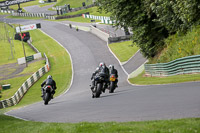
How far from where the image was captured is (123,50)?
180 feet

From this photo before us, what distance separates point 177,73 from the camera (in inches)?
1012

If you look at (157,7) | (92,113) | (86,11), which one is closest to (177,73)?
(157,7)

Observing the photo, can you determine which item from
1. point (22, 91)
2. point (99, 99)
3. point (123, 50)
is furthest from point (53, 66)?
point (99, 99)

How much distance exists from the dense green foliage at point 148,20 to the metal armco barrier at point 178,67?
11.8ft

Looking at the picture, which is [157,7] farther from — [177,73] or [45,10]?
[45,10]

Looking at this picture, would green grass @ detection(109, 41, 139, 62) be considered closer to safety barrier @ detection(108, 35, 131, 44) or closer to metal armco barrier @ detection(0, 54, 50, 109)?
safety barrier @ detection(108, 35, 131, 44)

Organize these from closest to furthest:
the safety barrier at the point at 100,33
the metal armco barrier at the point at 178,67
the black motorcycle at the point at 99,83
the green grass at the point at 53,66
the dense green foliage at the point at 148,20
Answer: the black motorcycle at the point at 99,83, the metal armco barrier at the point at 178,67, the dense green foliage at the point at 148,20, the green grass at the point at 53,66, the safety barrier at the point at 100,33

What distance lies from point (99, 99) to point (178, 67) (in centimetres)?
906

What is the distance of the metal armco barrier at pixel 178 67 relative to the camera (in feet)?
75.1

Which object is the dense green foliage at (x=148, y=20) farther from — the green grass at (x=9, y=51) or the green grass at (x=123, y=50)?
the green grass at (x=9, y=51)

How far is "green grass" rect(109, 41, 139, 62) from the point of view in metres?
50.8

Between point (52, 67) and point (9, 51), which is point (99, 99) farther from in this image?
point (9, 51)

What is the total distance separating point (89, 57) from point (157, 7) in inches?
1053

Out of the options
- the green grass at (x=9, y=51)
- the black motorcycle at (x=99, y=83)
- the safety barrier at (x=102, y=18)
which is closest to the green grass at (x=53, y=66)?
the green grass at (x=9, y=51)
